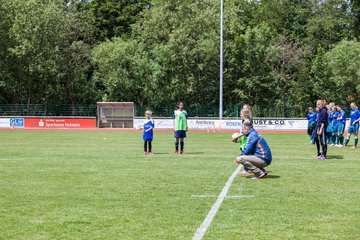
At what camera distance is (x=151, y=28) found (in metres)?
57.8

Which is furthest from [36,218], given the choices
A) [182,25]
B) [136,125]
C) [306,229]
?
[182,25]

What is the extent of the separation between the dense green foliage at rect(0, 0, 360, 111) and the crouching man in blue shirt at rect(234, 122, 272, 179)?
4156cm

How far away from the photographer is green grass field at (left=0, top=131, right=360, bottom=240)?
297 inches

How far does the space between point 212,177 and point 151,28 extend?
4571 cm

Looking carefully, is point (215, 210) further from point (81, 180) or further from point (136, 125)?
point (136, 125)

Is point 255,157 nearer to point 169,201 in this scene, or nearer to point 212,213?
point 169,201

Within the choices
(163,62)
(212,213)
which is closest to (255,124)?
(163,62)

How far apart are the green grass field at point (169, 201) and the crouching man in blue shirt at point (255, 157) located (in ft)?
1.00

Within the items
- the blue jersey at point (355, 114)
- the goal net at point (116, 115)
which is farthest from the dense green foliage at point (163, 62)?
the blue jersey at point (355, 114)

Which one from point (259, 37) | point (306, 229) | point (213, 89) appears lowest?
point (306, 229)

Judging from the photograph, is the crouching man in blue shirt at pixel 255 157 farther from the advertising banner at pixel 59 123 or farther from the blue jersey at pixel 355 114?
the advertising banner at pixel 59 123

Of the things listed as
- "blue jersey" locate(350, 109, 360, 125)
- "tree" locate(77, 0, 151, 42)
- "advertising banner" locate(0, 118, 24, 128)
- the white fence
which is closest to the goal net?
the white fence

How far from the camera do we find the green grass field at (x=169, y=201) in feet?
24.7

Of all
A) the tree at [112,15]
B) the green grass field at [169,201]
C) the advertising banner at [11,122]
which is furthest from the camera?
the tree at [112,15]
